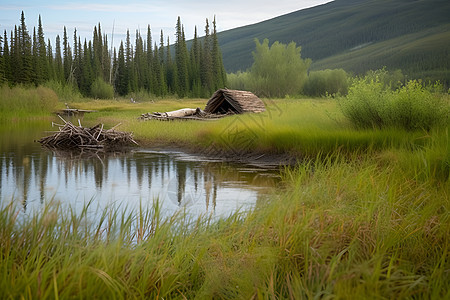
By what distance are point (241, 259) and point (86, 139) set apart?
1049 cm

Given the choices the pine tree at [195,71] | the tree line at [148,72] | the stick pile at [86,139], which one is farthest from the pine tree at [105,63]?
the stick pile at [86,139]

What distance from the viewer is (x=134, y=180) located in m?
8.60

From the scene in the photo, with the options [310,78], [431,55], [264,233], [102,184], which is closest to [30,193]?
[102,184]

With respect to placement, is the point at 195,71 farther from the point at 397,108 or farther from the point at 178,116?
the point at 397,108

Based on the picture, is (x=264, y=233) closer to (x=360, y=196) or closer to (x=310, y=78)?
(x=360, y=196)

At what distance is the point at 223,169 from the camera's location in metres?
9.76

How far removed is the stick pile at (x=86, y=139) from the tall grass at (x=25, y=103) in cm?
1159

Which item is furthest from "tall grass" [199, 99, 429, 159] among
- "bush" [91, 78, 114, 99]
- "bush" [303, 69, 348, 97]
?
"bush" [303, 69, 348, 97]

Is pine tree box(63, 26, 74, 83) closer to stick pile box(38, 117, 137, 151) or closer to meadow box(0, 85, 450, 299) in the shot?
stick pile box(38, 117, 137, 151)

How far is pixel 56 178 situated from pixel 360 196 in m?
5.80

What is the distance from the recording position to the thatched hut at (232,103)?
61.8 feet

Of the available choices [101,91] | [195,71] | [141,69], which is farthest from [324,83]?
[101,91]

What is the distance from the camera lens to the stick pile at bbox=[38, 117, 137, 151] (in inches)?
515

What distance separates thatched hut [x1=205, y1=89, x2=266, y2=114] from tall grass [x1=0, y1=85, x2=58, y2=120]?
10934 mm
